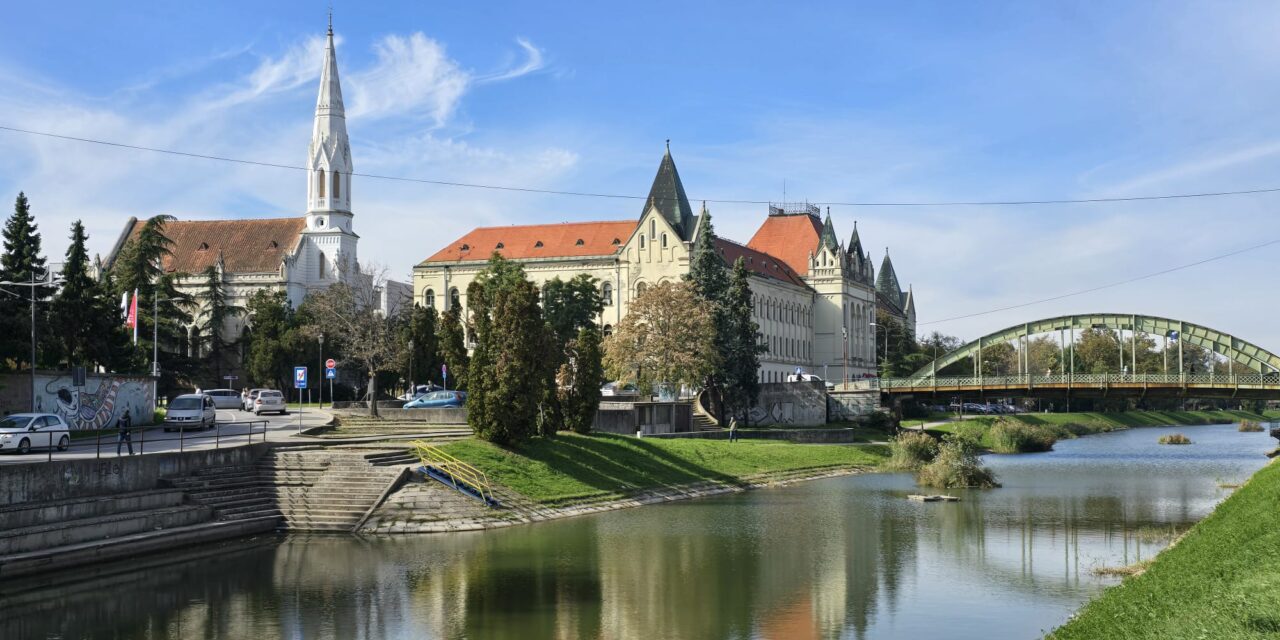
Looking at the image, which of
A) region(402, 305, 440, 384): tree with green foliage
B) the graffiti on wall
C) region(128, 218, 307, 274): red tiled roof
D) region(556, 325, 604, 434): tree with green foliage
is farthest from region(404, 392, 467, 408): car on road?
region(128, 218, 307, 274): red tiled roof

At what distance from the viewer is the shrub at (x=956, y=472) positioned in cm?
5859

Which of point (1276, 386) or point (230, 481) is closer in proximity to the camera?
point (230, 481)

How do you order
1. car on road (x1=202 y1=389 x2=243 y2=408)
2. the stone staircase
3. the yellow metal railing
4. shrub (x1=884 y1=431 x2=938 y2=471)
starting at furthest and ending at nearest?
car on road (x1=202 y1=389 x2=243 y2=408) → shrub (x1=884 y1=431 x2=938 y2=471) → the yellow metal railing → the stone staircase

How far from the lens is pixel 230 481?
1641 inches

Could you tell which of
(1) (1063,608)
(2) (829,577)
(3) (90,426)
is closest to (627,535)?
(2) (829,577)

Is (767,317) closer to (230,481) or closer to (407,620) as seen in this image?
(230,481)

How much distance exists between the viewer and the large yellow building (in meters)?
124

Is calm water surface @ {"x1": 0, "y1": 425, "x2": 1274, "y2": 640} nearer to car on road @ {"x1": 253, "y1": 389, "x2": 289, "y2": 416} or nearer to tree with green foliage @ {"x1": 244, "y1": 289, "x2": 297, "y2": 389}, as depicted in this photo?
car on road @ {"x1": 253, "y1": 389, "x2": 289, "y2": 416}

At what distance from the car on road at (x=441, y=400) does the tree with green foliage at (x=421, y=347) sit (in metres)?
13.1

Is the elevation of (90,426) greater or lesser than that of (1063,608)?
greater

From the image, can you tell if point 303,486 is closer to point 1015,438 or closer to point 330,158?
point 1015,438

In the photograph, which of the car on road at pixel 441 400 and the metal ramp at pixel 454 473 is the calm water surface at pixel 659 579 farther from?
the car on road at pixel 441 400

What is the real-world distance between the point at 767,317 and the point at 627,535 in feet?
305

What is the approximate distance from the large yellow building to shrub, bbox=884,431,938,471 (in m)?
37.2
